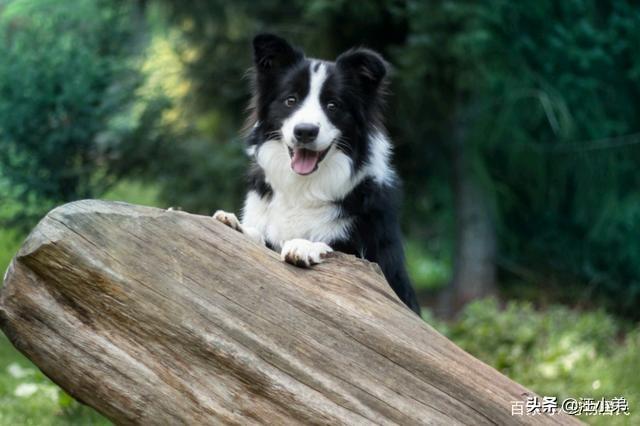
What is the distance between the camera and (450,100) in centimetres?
801

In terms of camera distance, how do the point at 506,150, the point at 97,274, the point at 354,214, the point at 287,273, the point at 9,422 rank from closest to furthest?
1. the point at 97,274
2. the point at 287,273
3. the point at 354,214
4. the point at 9,422
5. the point at 506,150

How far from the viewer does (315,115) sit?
386cm

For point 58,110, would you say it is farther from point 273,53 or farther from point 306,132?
point 306,132

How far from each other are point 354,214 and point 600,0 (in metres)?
4.76

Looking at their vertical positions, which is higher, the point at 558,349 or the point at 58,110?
the point at 58,110

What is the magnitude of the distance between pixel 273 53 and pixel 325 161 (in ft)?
1.88

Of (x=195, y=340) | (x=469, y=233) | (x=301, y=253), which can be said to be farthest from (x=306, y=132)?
(x=469, y=233)

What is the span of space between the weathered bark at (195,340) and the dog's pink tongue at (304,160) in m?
0.73

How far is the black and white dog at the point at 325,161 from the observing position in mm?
3949

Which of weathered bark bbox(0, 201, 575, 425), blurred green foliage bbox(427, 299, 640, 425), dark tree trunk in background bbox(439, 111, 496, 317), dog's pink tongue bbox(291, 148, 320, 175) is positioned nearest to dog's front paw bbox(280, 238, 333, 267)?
weathered bark bbox(0, 201, 575, 425)

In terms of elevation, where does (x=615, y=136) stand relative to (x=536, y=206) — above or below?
above

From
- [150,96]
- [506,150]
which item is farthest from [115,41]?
[506,150]

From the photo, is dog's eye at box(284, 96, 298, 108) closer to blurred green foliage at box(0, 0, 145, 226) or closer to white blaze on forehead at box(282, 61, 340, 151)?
white blaze on forehead at box(282, 61, 340, 151)

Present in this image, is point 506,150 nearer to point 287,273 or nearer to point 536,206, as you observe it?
point 536,206
